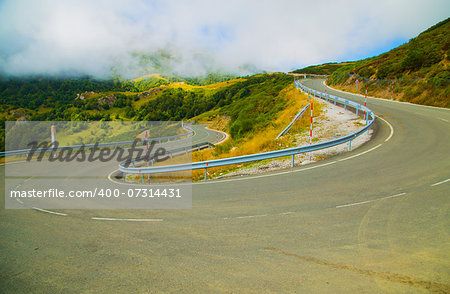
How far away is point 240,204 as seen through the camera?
6809 millimetres

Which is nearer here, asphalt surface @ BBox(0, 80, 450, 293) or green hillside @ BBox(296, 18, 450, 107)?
asphalt surface @ BBox(0, 80, 450, 293)

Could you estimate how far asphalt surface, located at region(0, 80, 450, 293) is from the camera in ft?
11.2

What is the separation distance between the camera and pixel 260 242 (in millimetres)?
4516

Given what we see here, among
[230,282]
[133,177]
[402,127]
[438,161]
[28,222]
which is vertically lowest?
[133,177]

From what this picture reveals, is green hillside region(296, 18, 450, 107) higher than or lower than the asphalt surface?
higher

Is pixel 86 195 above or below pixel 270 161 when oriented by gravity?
below

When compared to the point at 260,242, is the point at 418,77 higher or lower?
higher

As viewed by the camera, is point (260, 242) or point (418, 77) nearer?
point (260, 242)

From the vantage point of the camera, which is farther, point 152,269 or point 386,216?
point 386,216

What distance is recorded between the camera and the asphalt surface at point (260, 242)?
11.2 feet

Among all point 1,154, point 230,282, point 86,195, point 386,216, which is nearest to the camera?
point 230,282

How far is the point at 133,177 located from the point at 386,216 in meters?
14.8

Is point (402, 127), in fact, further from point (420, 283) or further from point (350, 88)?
point (350, 88)

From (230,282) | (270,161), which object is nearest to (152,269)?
(230,282)
